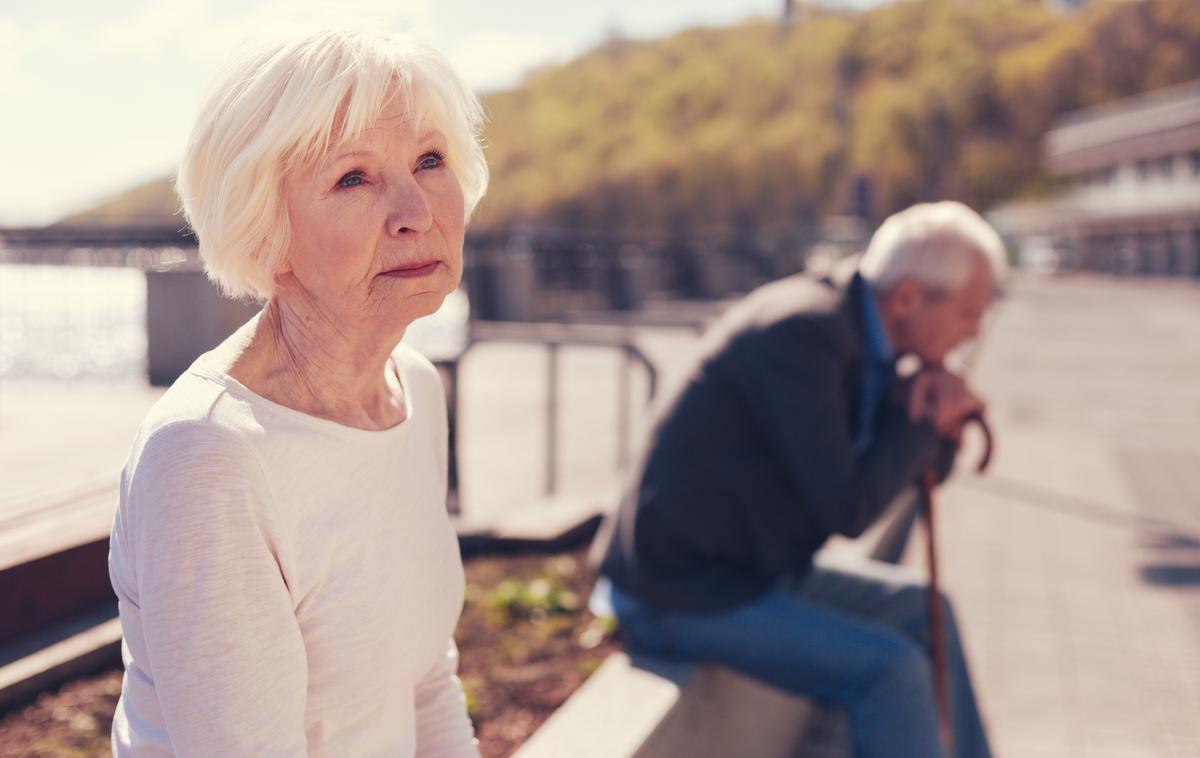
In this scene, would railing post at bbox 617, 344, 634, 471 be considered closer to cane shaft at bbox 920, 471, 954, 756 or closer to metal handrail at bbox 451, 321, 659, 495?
metal handrail at bbox 451, 321, 659, 495

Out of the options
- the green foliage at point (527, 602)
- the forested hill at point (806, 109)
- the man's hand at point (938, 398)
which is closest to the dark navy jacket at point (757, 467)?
the man's hand at point (938, 398)

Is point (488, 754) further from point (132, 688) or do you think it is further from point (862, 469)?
point (132, 688)

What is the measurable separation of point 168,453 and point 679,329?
17.4 m

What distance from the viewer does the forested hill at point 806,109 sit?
324ft

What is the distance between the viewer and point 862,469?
302 cm

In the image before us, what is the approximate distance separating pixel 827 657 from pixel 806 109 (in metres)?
138

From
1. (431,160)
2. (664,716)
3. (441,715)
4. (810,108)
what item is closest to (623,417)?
(664,716)

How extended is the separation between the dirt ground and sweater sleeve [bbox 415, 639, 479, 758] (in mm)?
889

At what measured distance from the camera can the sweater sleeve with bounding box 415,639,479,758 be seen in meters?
1.86

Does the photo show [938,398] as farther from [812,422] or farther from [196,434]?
[196,434]

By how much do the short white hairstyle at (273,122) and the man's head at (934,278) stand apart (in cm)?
191

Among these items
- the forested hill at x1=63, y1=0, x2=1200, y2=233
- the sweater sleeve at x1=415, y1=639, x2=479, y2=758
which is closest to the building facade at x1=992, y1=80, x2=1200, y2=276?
the forested hill at x1=63, y1=0, x2=1200, y2=233

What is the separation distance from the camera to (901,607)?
10.8ft

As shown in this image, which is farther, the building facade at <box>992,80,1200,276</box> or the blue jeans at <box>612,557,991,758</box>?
the building facade at <box>992,80,1200,276</box>
